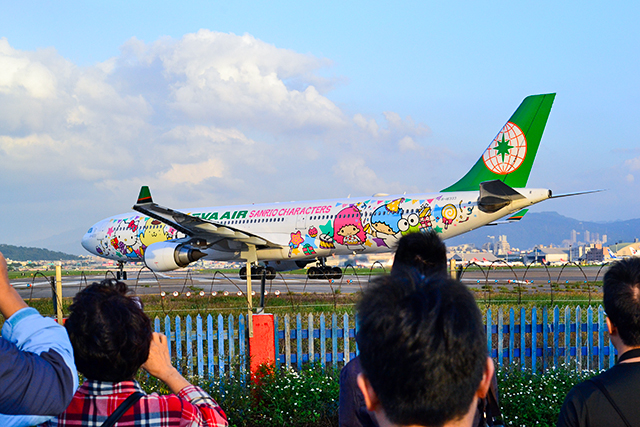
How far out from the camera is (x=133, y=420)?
6.88 ft

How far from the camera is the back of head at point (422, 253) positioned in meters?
3.16

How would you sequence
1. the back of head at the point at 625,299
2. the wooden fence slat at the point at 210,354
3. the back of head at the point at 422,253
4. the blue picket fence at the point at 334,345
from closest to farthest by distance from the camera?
the back of head at the point at 625,299 → the back of head at the point at 422,253 → the wooden fence slat at the point at 210,354 → the blue picket fence at the point at 334,345

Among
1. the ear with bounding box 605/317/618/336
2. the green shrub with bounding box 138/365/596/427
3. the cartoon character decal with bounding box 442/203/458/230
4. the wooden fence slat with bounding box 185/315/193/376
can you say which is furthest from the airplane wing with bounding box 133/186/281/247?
the ear with bounding box 605/317/618/336

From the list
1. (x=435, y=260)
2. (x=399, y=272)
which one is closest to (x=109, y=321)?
(x=399, y=272)

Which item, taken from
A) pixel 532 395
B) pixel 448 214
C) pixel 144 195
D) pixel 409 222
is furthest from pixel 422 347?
pixel 409 222

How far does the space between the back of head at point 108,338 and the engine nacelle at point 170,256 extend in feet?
62.3

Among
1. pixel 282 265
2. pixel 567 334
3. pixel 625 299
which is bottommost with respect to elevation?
pixel 567 334

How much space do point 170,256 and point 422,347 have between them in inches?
793

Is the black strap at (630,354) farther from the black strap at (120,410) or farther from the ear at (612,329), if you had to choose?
the black strap at (120,410)

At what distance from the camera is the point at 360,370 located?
7.13 ft

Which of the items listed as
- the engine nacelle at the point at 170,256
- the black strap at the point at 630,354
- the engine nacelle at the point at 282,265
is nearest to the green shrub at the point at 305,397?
the black strap at the point at 630,354

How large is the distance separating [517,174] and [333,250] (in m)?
7.75

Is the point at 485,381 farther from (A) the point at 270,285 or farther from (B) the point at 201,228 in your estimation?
(A) the point at 270,285

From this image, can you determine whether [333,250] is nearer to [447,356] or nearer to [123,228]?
[123,228]
